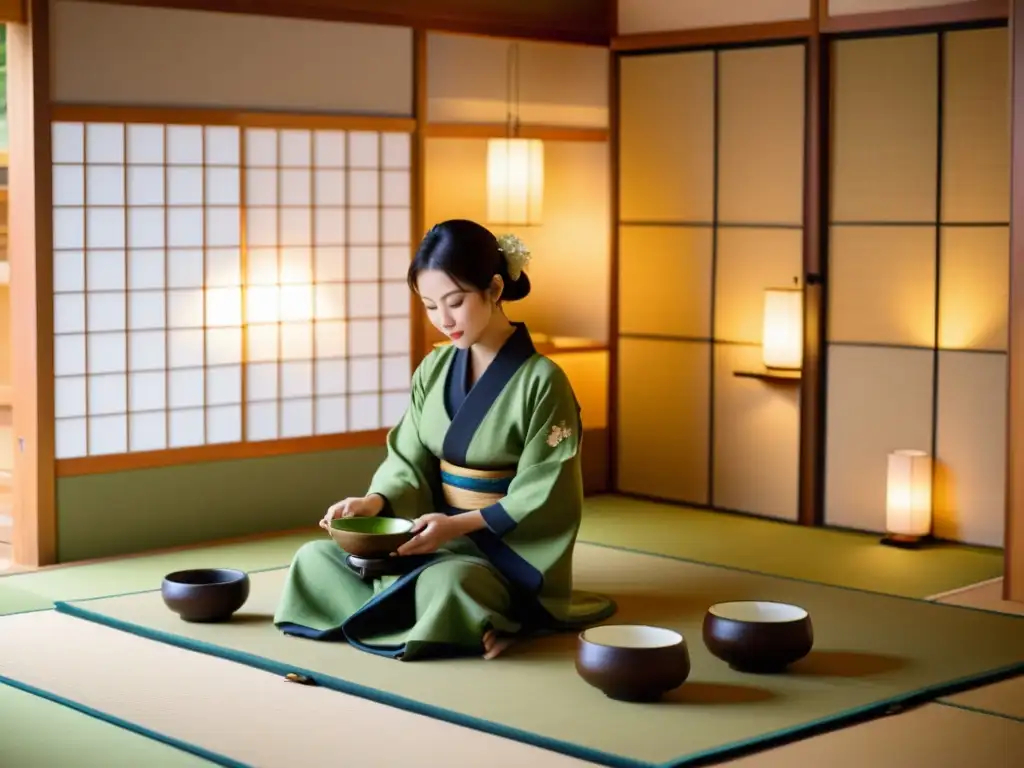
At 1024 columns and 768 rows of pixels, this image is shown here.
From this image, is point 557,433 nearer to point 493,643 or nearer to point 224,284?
point 493,643

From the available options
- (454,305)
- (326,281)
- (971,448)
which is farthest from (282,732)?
(971,448)

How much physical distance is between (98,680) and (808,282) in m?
3.64

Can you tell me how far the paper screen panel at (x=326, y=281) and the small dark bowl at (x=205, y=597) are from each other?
179 centimetres

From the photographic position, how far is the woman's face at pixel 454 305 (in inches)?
203

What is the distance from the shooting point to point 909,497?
6.74 m

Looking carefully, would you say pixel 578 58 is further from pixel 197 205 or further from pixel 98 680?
pixel 98 680

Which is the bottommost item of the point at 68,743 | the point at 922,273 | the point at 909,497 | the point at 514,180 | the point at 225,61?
the point at 68,743

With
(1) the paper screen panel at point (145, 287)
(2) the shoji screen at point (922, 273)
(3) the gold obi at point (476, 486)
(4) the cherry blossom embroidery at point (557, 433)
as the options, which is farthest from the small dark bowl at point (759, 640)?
(1) the paper screen panel at point (145, 287)

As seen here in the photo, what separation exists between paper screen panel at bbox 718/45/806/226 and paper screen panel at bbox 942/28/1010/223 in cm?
67

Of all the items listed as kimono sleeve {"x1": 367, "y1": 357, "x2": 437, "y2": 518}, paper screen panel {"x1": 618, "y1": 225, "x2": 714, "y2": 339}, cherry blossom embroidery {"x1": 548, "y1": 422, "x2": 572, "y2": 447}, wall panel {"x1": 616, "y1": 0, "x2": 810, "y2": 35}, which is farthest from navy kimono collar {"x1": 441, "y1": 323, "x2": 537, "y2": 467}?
wall panel {"x1": 616, "y1": 0, "x2": 810, "y2": 35}

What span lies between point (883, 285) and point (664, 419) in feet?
4.32

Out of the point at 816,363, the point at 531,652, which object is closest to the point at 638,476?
the point at 816,363

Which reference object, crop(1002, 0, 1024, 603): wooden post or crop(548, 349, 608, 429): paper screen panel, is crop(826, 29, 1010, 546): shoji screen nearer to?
crop(1002, 0, 1024, 603): wooden post

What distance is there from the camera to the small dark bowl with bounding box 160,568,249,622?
512 centimetres
